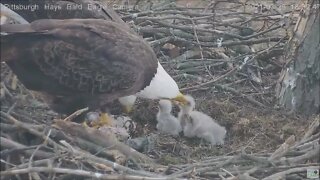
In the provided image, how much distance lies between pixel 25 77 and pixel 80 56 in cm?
33

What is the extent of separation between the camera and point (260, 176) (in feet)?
12.7

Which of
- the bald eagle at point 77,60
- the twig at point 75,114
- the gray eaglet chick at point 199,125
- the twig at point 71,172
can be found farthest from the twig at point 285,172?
the twig at point 75,114

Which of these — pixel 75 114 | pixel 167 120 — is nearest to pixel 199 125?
pixel 167 120

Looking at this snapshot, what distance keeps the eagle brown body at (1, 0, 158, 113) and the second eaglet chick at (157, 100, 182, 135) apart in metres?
0.33

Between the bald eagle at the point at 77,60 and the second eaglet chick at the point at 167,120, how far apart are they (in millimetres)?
289

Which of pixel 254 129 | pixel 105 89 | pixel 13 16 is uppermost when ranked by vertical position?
pixel 13 16

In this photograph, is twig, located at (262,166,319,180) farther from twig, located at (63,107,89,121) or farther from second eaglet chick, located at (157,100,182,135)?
twig, located at (63,107,89,121)

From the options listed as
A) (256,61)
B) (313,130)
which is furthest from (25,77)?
(256,61)

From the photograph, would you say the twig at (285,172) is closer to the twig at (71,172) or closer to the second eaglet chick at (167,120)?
the twig at (71,172)

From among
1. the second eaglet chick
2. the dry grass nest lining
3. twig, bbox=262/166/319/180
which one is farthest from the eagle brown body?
twig, bbox=262/166/319/180

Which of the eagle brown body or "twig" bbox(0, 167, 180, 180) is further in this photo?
the eagle brown body

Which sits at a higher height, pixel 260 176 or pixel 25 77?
pixel 25 77

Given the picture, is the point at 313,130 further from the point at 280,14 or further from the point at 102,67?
the point at 280,14

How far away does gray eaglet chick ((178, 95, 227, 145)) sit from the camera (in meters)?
4.69
